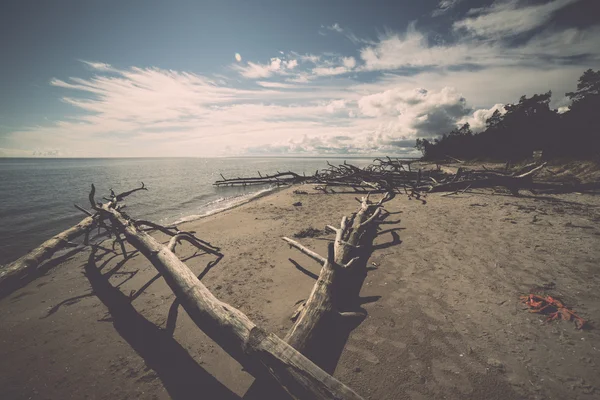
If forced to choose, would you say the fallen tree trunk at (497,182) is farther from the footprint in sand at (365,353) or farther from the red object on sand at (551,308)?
the footprint in sand at (365,353)

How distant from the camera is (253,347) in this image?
2.35m

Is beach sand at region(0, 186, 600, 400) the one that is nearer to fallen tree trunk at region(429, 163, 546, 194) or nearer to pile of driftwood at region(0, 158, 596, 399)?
pile of driftwood at region(0, 158, 596, 399)

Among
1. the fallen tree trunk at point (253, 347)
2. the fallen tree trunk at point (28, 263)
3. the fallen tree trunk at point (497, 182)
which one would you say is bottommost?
the fallen tree trunk at point (28, 263)

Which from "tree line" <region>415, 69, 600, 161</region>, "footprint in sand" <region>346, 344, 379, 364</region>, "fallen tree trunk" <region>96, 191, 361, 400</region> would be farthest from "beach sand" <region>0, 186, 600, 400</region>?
"tree line" <region>415, 69, 600, 161</region>

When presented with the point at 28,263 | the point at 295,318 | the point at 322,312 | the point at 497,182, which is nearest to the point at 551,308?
the point at 322,312

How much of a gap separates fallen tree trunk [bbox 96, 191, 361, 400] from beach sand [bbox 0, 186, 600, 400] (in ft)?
2.27

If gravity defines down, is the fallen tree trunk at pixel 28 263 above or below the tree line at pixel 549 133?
below

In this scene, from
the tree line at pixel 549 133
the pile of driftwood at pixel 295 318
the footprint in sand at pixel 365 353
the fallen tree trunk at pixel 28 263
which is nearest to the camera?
the pile of driftwood at pixel 295 318

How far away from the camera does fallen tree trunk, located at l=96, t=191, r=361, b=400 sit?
1.97 metres

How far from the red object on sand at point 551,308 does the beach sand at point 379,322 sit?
0.40 feet

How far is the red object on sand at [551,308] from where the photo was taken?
309cm

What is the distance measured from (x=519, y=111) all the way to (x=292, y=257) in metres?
57.8

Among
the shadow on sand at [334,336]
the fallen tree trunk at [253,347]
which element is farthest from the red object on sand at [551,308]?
the fallen tree trunk at [253,347]

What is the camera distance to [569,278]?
4.00 metres
